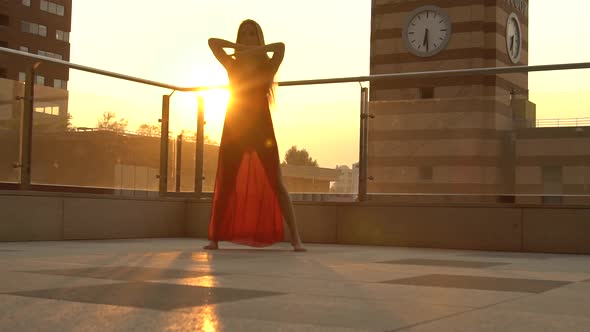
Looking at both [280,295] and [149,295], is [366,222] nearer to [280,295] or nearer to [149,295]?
[280,295]

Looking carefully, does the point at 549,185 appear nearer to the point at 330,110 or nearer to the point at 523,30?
the point at 330,110

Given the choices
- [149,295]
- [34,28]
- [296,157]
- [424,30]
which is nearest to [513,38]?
[424,30]

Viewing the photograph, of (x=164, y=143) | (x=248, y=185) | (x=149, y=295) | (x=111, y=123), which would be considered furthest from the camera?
(x=164, y=143)

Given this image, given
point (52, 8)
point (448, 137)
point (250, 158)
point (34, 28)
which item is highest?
point (52, 8)

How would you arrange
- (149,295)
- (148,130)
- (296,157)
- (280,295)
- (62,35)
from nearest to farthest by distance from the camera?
1. (149,295)
2. (280,295)
3. (296,157)
4. (148,130)
5. (62,35)

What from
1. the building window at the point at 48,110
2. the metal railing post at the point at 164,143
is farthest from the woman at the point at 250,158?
the metal railing post at the point at 164,143

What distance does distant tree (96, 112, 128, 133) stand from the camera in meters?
8.37

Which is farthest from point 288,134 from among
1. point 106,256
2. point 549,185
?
point 106,256

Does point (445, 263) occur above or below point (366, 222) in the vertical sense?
below

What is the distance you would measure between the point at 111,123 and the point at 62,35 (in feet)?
286

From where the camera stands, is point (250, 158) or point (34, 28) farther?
point (34, 28)

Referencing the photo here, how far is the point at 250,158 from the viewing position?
724cm

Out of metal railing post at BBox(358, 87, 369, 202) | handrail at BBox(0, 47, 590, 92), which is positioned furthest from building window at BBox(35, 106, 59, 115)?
metal railing post at BBox(358, 87, 369, 202)

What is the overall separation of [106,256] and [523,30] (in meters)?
64.8
